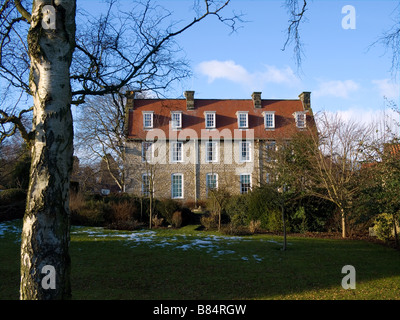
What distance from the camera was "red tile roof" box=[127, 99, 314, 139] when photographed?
30.1 meters

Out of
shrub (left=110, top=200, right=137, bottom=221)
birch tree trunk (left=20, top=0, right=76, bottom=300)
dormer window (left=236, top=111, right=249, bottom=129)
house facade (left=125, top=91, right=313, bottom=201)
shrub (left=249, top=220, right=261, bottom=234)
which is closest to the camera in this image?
birch tree trunk (left=20, top=0, right=76, bottom=300)

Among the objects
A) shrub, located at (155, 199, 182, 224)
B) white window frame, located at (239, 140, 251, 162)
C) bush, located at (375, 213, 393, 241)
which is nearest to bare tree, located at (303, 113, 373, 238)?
bush, located at (375, 213, 393, 241)

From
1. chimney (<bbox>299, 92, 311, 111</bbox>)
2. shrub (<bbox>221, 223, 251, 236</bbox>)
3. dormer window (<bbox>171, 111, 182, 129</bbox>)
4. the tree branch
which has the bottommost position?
shrub (<bbox>221, 223, 251, 236</bbox>)

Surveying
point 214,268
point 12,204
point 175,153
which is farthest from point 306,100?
point 214,268

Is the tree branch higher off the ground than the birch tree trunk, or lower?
higher

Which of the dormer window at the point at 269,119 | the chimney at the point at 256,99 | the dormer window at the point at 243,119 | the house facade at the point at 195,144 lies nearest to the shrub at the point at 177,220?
the house facade at the point at 195,144

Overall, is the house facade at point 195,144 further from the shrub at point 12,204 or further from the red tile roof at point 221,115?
the shrub at point 12,204

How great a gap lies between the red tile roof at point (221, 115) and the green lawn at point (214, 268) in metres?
A: 17.8

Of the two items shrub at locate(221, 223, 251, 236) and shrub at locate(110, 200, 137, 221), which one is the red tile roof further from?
shrub at locate(221, 223, 251, 236)

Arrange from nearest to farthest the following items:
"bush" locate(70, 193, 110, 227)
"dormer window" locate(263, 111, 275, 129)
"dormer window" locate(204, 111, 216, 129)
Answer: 1. "bush" locate(70, 193, 110, 227)
2. "dormer window" locate(204, 111, 216, 129)
3. "dormer window" locate(263, 111, 275, 129)

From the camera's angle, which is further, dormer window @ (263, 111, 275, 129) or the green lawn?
dormer window @ (263, 111, 275, 129)

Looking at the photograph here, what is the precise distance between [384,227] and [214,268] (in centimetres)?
869
